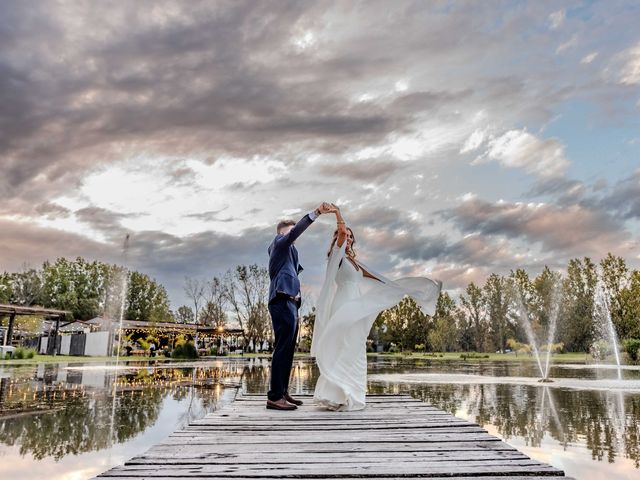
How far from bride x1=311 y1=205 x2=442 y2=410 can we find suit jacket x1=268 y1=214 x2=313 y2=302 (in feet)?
1.40

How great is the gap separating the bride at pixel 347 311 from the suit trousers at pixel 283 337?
0.31 metres

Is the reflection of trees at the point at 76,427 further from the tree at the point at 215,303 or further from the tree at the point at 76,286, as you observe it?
the tree at the point at 76,286

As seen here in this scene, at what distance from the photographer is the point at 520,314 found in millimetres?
66188

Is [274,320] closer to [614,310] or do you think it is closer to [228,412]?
[228,412]

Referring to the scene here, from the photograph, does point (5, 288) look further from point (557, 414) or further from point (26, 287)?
point (557, 414)

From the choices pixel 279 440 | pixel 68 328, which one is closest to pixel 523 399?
pixel 279 440

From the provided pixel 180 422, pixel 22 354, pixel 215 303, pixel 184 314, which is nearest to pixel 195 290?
pixel 215 303

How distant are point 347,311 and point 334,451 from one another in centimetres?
247

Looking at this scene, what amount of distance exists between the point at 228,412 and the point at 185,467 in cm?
245

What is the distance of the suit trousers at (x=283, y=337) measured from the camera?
5609 millimetres

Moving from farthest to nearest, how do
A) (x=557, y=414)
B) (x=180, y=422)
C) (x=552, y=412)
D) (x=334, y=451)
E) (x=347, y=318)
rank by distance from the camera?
(x=552, y=412)
(x=557, y=414)
(x=180, y=422)
(x=347, y=318)
(x=334, y=451)

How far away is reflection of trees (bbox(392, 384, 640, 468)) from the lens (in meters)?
5.48

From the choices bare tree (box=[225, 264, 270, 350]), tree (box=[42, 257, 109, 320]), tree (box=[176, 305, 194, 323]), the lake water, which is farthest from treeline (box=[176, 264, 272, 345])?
the lake water

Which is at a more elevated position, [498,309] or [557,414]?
[498,309]
